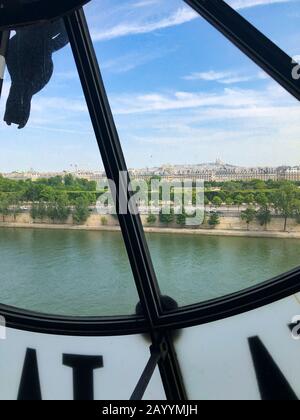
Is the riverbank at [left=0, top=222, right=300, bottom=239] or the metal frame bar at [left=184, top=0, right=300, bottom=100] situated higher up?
the metal frame bar at [left=184, top=0, right=300, bottom=100]

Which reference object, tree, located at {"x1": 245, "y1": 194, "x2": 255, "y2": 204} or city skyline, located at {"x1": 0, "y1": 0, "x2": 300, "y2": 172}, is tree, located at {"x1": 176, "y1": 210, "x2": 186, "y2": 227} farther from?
tree, located at {"x1": 245, "y1": 194, "x2": 255, "y2": 204}

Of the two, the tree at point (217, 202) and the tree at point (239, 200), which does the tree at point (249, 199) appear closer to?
the tree at point (239, 200)

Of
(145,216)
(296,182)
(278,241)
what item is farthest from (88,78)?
(278,241)

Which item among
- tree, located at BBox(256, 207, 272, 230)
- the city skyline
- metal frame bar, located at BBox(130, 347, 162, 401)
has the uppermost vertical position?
the city skyline

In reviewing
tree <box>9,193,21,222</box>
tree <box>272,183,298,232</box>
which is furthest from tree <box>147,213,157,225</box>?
tree <box>9,193,21,222</box>

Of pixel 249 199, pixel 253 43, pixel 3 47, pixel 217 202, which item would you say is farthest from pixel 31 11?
pixel 249 199

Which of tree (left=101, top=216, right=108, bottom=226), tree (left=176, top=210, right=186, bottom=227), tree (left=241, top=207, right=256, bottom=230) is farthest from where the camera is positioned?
tree (left=101, top=216, right=108, bottom=226)

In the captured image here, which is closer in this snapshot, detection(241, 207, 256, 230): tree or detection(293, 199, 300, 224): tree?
detection(293, 199, 300, 224): tree

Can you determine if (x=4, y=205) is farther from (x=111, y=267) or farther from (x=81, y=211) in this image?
(x=111, y=267)
